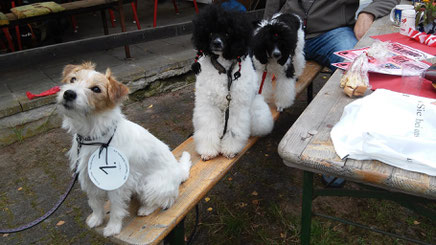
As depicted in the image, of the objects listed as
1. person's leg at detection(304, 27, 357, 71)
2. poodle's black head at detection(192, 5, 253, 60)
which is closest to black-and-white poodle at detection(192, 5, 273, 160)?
poodle's black head at detection(192, 5, 253, 60)

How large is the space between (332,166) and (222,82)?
1031 millimetres

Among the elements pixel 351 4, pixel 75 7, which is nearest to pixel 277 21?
pixel 351 4

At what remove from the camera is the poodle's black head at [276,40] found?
2.63 metres

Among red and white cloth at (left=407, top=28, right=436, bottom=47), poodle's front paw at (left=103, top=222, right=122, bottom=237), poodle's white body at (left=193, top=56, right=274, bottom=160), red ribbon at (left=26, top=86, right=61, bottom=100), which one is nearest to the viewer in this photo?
poodle's front paw at (left=103, top=222, right=122, bottom=237)

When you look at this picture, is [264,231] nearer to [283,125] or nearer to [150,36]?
[283,125]

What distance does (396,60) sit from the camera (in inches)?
86.9

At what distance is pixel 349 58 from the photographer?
90.8 inches

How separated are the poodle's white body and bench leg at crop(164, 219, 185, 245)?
55 centimetres

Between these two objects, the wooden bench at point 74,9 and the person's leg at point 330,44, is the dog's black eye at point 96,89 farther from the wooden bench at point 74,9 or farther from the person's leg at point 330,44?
the wooden bench at point 74,9

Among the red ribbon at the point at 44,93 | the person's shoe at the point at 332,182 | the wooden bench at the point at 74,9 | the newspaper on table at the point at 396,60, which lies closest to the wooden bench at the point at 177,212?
the newspaper on table at the point at 396,60

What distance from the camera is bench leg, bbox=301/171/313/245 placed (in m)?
1.75

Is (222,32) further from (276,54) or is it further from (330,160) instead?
(330,160)

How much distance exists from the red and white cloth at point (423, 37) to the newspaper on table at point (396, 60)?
0.23m

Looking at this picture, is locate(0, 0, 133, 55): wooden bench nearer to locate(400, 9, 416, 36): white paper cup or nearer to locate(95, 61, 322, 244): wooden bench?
locate(95, 61, 322, 244): wooden bench
